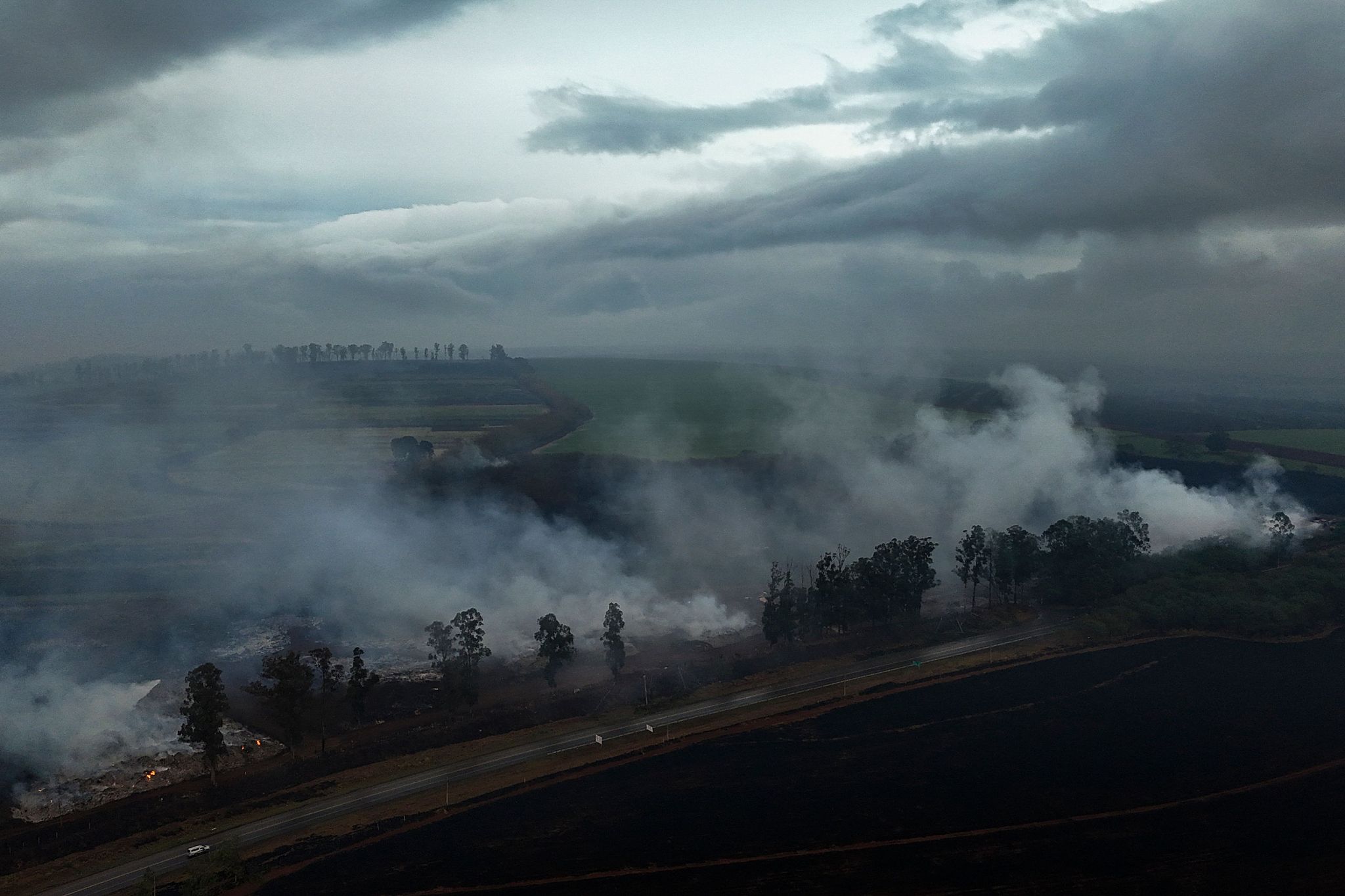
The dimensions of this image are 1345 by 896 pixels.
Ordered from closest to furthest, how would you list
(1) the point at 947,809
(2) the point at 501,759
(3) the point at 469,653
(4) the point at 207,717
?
(1) the point at 947,809, (4) the point at 207,717, (2) the point at 501,759, (3) the point at 469,653

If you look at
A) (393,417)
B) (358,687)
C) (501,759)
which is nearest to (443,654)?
(358,687)

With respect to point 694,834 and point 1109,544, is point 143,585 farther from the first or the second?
point 1109,544

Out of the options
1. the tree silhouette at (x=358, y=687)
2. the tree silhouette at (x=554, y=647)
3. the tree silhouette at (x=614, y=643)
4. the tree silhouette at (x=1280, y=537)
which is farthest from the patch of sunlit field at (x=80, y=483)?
the tree silhouette at (x=1280, y=537)

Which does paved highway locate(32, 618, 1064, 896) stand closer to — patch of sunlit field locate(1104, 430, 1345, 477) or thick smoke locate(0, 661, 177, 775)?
thick smoke locate(0, 661, 177, 775)

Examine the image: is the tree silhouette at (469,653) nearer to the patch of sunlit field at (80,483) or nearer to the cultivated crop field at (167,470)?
the cultivated crop field at (167,470)

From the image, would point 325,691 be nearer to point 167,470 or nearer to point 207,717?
point 207,717

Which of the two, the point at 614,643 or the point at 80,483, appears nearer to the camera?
the point at 614,643

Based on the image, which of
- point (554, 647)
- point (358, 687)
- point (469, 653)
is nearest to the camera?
point (358, 687)
